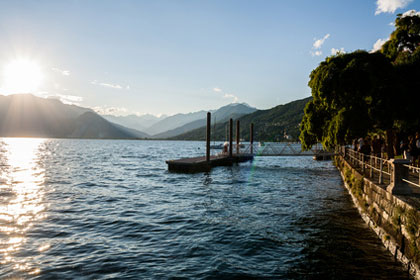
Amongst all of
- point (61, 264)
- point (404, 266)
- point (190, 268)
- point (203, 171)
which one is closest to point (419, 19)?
point (404, 266)

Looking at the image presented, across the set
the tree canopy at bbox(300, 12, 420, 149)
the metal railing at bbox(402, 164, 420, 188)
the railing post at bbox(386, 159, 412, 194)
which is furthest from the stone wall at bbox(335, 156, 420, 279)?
the tree canopy at bbox(300, 12, 420, 149)

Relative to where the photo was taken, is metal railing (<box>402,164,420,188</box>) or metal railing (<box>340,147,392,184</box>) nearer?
metal railing (<box>402,164,420,188</box>)

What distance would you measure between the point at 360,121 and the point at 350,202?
4.29 m

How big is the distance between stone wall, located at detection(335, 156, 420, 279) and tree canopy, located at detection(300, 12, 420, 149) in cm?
385

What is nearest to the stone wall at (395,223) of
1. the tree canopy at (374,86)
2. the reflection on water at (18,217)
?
the tree canopy at (374,86)

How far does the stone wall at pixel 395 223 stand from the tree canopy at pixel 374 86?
3850 millimetres

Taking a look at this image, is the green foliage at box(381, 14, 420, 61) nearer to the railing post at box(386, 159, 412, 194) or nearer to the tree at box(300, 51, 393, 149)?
the tree at box(300, 51, 393, 149)

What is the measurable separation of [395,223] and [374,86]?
7.49 metres

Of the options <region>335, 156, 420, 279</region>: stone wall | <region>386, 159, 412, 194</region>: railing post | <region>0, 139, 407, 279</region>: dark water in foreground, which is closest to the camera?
<region>335, 156, 420, 279</region>: stone wall

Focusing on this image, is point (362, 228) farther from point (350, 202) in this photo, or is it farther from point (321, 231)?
point (350, 202)

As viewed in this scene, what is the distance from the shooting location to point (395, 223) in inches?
332

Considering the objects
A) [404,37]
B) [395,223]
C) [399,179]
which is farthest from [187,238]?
[404,37]

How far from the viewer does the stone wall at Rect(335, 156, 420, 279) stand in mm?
7091

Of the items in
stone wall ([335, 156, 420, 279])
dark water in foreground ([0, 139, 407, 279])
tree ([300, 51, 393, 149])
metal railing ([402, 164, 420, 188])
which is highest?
tree ([300, 51, 393, 149])
